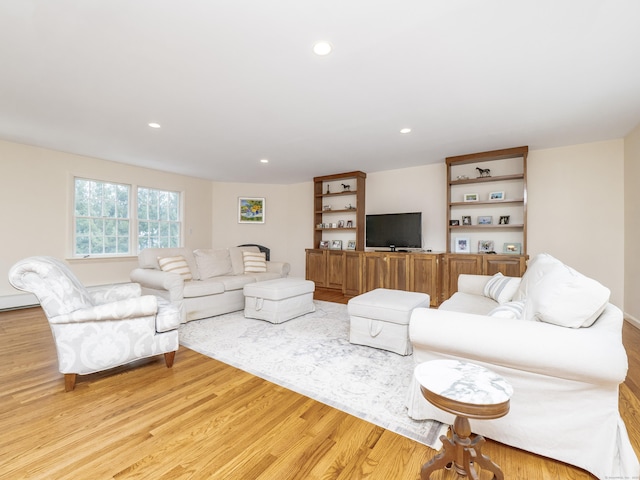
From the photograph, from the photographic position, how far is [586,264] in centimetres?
413

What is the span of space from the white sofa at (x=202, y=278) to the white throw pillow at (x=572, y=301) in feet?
11.4

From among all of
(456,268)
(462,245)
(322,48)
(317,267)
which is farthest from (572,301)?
(317,267)

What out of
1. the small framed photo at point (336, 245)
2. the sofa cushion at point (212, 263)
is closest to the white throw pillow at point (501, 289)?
the small framed photo at point (336, 245)

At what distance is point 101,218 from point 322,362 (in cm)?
479

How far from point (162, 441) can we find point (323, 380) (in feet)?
3.50

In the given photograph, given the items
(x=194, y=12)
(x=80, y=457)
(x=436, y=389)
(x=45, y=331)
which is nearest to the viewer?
(x=436, y=389)

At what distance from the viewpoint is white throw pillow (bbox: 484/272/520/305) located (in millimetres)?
2691

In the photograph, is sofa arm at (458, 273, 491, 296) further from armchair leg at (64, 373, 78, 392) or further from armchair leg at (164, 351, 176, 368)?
armchair leg at (64, 373, 78, 392)

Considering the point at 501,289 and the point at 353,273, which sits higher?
the point at 501,289

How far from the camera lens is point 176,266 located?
160 inches

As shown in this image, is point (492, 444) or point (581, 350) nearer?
point (581, 350)

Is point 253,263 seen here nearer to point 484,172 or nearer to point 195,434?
point 195,434

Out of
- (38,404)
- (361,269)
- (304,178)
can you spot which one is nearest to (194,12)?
(38,404)

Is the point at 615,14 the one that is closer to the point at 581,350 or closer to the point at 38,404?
the point at 581,350
